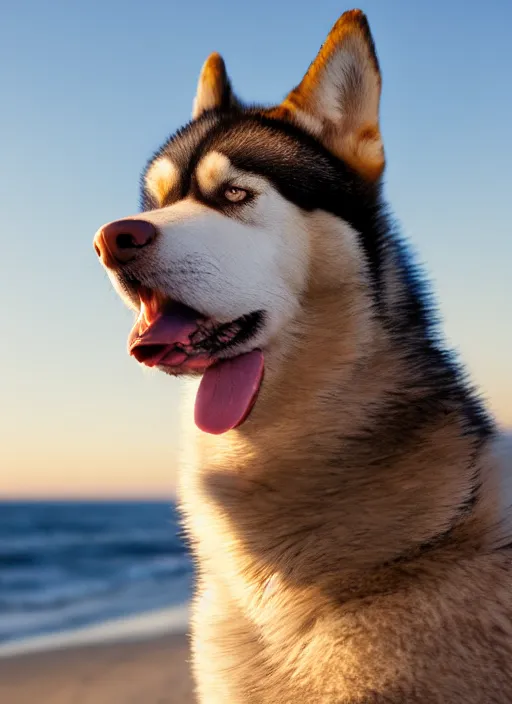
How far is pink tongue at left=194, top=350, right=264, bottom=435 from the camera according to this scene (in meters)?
2.53

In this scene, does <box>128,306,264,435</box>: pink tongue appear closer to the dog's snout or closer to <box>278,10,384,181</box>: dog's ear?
the dog's snout

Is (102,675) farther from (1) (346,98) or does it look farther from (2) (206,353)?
(1) (346,98)

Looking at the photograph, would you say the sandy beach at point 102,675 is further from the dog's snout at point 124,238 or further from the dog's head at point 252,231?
the dog's snout at point 124,238

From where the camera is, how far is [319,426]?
2518 mm

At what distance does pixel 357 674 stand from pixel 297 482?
564 mm

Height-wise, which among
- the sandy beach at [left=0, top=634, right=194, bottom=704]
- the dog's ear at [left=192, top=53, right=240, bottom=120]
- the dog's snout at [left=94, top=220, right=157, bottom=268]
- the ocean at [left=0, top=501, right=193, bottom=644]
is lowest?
the ocean at [left=0, top=501, right=193, bottom=644]

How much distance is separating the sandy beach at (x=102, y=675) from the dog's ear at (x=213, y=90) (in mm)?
4106

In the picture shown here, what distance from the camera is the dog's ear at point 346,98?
2.71 meters

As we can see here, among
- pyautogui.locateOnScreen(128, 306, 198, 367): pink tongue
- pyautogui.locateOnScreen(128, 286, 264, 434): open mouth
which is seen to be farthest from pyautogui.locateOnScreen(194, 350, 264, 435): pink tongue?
pyautogui.locateOnScreen(128, 306, 198, 367): pink tongue

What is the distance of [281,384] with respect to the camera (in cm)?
257

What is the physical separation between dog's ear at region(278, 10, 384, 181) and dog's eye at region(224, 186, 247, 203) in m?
0.41

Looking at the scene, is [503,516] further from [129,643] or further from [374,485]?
[129,643]

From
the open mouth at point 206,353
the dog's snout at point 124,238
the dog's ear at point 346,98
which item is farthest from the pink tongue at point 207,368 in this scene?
the dog's ear at point 346,98

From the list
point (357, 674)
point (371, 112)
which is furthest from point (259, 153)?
point (357, 674)
